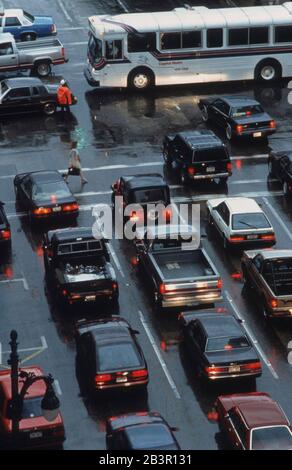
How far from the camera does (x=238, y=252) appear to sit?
40219 mm

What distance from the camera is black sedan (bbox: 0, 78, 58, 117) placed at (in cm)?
5269

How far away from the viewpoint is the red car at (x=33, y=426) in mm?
28656

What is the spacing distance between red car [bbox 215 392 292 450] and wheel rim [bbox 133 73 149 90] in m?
27.9

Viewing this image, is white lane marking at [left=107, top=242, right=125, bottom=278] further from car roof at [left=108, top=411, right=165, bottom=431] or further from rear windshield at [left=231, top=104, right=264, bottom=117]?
rear windshield at [left=231, top=104, right=264, bottom=117]

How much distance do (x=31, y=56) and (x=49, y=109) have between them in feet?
18.8

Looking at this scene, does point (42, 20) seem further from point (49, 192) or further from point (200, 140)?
point (49, 192)

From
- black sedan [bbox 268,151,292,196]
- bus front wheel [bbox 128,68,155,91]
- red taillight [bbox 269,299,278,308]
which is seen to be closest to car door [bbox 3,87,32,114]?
bus front wheel [bbox 128,68,155,91]

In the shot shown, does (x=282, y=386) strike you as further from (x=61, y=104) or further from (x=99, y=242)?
(x=61, y=104)

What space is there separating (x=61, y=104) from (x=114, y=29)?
5.23 metres

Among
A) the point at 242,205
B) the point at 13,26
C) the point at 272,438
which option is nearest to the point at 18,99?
the point at 13,26

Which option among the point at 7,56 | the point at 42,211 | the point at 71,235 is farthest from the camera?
the point at 7,56

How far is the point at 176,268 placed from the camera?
3741 centimetres

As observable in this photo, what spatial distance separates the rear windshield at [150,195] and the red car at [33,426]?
13836 mm

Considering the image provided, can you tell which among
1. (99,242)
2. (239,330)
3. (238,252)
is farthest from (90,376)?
(238,252)
